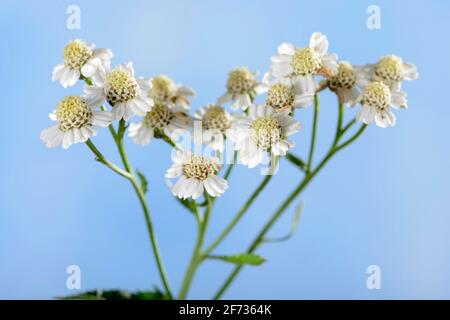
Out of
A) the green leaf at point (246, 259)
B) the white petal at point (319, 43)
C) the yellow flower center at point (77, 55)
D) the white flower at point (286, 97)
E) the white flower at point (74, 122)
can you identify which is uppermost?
the white petal at point (319, 43)

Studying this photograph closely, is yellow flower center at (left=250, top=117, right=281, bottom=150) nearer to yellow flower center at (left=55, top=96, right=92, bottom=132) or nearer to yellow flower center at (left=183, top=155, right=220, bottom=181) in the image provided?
yellow flower center at (left=183, top=155, right=220, bottom=181)

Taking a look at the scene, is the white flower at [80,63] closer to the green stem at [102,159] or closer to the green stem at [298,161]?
the green stem at [102,159]

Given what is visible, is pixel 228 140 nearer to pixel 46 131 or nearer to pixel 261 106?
pixel 261 106

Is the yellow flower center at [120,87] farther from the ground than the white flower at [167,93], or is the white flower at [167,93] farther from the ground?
the white flower at [167,93]

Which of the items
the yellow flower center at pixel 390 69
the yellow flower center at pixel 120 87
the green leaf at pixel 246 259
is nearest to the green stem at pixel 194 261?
the green leaf at pixel 246 259

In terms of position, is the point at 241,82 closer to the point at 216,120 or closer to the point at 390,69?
the point at 216,120

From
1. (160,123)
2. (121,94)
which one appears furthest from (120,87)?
(160,123)

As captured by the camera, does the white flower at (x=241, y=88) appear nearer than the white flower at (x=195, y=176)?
No

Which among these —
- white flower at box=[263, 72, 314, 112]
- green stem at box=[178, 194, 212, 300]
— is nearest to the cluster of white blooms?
white flower at box=[263, 72, 314, 112]
